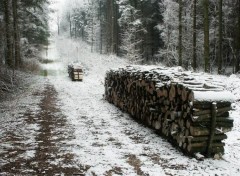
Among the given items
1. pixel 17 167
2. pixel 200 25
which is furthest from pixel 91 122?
pixel 200 25

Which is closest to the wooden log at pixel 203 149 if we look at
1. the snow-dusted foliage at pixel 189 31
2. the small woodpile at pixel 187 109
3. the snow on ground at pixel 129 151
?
the small woodpile at pixel 187 109

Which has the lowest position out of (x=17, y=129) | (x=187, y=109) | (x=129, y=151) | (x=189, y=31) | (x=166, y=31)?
(x=129, y=151)

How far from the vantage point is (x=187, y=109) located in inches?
251

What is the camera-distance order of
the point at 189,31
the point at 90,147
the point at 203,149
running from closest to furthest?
1. the point at 203,149
2. the point at 90,147
3. the point at 189,31

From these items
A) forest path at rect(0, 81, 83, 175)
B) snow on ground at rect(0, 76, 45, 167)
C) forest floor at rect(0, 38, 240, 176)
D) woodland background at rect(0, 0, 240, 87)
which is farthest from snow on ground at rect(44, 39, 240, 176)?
woodland background at rect(0, 0, 240, 87)

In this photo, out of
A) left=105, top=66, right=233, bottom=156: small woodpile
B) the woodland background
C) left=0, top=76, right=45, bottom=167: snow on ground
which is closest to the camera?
left=105, top=66, right=233, bottom=156: small woodpile

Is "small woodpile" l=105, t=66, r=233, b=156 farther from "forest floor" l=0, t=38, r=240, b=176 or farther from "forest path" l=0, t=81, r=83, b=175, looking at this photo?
"forest path" l=0, t=81, r=83, b=175

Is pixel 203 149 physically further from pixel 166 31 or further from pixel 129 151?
pixel 166 31

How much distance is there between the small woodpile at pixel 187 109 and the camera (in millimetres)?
6125

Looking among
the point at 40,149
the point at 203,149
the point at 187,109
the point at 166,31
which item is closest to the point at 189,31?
the point at 166,31

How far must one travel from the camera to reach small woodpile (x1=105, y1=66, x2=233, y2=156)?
6125mm

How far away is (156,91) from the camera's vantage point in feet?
27.1

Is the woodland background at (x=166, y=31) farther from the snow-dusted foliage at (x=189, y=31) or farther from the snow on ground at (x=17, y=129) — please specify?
the snow on ground at (x=17, y=129)

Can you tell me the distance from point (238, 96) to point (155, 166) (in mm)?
7464
